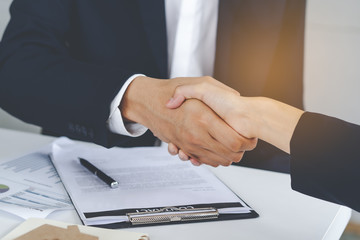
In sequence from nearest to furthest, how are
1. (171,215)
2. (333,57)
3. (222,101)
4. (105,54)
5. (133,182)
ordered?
(171,215), (133,182), (222,101), (105,54), (333,57)

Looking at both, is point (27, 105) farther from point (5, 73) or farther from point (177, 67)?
point (177, 67)

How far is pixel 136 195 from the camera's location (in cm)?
78

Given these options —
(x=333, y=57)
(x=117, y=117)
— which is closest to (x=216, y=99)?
(x=117, y=117)

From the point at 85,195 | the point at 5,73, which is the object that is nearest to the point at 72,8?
the point at 5,73

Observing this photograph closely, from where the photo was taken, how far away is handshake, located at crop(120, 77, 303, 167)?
930 mm

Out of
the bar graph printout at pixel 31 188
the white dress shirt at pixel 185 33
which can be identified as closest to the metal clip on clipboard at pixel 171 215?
the bar graph printout at pixel 31 188

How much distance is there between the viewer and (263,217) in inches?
30.2

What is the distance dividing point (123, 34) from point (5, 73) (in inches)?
14.5

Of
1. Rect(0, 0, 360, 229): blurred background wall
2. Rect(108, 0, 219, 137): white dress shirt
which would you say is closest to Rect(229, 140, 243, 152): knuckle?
Rect(108, 0, 219, 137): white dress shirt

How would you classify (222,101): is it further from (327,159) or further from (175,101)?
(327,159)

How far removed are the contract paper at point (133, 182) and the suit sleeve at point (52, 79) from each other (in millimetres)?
52

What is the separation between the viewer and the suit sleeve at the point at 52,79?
3.27 ft

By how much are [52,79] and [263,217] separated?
2.01ft

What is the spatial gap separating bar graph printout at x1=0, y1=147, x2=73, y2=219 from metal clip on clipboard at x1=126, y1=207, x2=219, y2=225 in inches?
5.3
